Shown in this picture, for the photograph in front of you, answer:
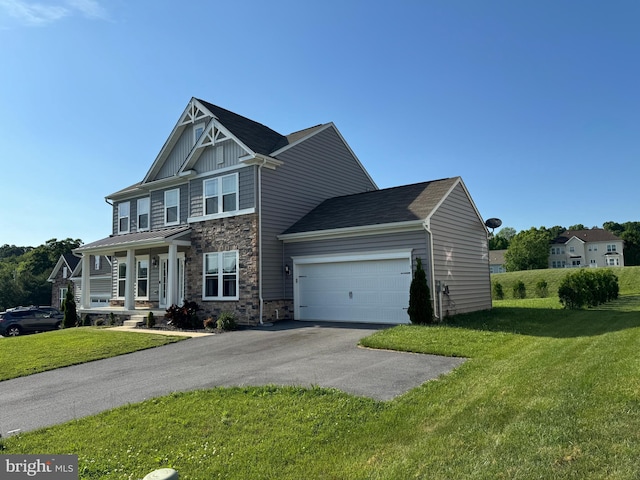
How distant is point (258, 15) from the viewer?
41.3 feet

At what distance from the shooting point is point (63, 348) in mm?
12977

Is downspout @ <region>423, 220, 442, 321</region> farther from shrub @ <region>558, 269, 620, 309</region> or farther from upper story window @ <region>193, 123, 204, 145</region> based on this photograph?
upper story window @ <region>193, 123, 204, 145</region>

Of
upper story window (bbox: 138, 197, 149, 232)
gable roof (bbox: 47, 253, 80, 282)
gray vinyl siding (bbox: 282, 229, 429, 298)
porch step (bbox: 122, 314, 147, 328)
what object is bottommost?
porch step (bbox: 122, 314, 147, 328)

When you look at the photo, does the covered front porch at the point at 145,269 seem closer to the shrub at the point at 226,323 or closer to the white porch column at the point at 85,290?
the white porch column at the point at 85,290

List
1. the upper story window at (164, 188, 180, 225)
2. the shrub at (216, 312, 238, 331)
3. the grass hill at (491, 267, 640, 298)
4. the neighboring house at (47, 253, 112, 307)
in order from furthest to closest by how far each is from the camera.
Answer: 1. the grass hill at (491, 267, 640, 298)
2. the neighboring house at (47, 253, 112, 307)
3. the upper story window at (164, 188, 180, 225)
4. the shrub at (216, 312, 238, 331)

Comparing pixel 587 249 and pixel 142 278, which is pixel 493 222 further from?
pixel 587 249

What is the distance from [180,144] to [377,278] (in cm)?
1129

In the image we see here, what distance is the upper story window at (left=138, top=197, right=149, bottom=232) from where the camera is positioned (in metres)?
21.7

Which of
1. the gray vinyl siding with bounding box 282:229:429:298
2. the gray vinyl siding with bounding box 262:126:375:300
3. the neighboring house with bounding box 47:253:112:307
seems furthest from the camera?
the neighboring house with bounding box 47:253:112:307

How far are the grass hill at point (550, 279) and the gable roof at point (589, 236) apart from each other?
31.4 metres

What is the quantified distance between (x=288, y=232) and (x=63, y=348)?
8.24 m

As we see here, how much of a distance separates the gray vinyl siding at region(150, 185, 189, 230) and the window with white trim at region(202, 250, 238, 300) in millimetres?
2898

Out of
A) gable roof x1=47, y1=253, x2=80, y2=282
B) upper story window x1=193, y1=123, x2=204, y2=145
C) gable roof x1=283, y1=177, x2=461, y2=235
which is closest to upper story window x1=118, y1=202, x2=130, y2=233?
upper story window x1=193, y1=123, x2=204, y2=145

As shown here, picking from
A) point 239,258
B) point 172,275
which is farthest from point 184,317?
point 239,258
